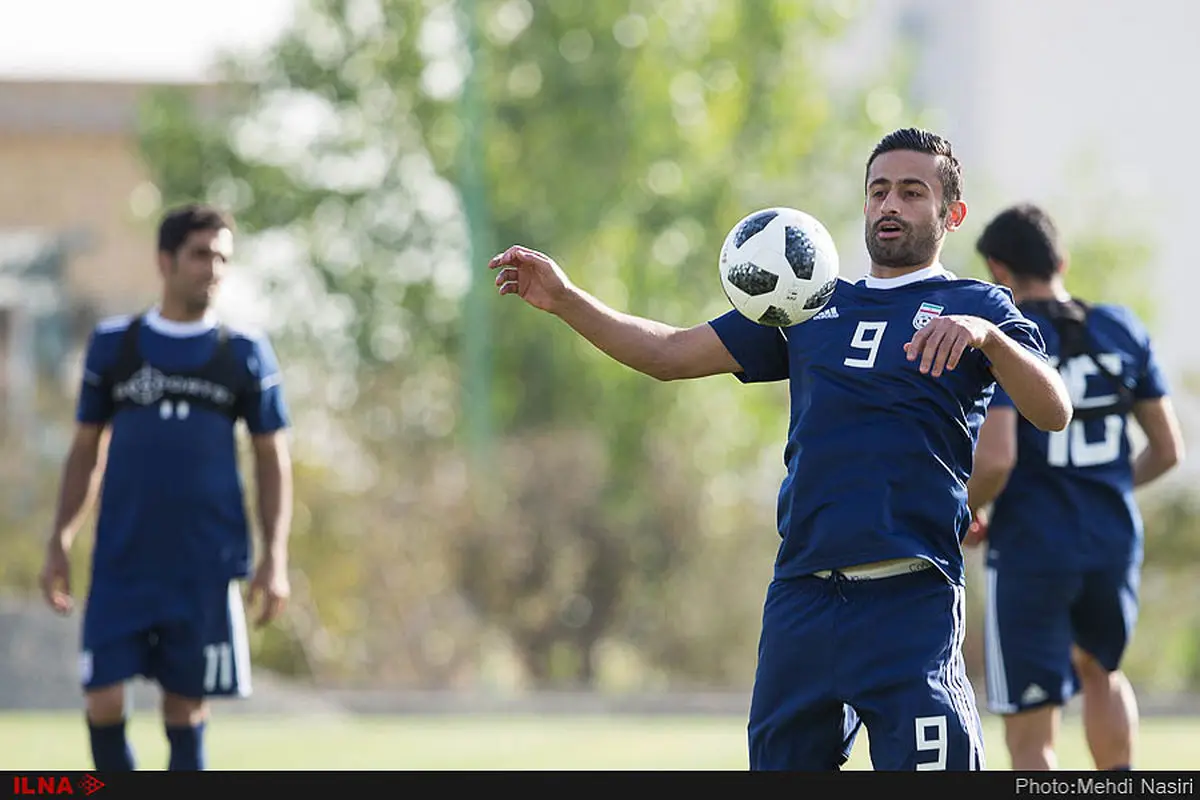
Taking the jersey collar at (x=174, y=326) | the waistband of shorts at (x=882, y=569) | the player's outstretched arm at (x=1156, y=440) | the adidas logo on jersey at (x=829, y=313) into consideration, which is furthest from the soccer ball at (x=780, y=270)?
the jersey collar at (x=174, y=326)

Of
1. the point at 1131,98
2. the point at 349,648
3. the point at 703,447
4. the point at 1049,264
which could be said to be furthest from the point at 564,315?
the point at 1131,98

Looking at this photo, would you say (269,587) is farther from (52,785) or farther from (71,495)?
(52,785)

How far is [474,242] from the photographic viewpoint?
21.4 metres

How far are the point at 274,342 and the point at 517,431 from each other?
118 inches

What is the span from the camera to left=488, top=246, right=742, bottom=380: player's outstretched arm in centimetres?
538

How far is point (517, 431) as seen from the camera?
22078mm

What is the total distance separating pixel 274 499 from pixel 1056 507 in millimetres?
3201

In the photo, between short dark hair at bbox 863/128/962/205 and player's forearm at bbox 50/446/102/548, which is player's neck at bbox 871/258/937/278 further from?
player's forearm at bbox 50/446/102/548

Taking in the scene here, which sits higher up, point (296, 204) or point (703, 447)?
point (296, 204)

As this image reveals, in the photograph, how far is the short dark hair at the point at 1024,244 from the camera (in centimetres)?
753

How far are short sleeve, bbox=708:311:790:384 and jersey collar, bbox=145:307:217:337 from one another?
3.23 m

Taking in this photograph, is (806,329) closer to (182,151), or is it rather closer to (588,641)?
(588,641)

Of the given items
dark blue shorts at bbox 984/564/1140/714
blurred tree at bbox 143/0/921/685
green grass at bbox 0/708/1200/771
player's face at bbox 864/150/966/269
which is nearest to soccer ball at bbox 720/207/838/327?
player's face at bbox 864/150/966/269

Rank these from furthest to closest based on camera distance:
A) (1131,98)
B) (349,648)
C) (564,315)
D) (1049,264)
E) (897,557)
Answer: (1131,98)
(349,648)
(1049,264)
(564,315)
(897,557)
